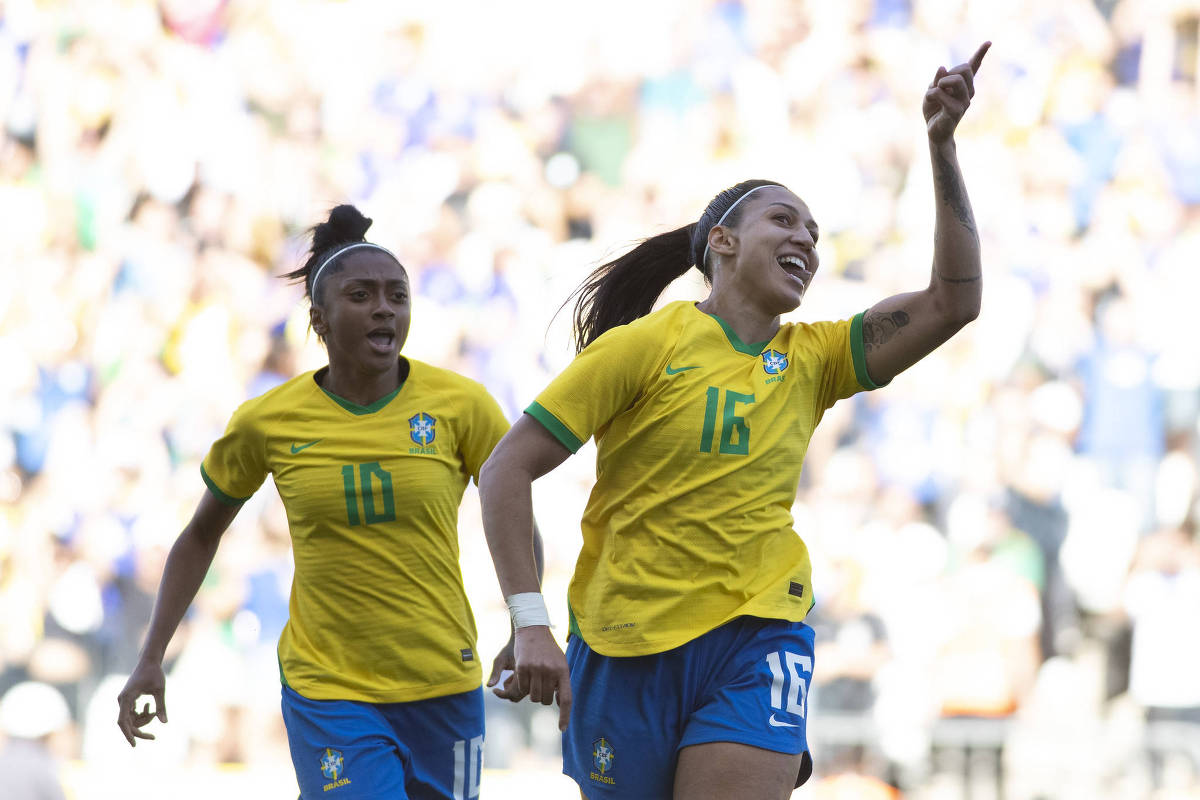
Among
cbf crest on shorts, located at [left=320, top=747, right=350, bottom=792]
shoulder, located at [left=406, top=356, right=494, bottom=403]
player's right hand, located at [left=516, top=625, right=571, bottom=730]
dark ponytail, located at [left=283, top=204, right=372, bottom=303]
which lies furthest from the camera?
dark ponytail, located at [left=283, top=204, right=372, bottom=303]

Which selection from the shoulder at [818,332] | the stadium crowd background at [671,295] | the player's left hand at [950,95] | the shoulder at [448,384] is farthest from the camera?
the stadium crowd background at [671,295]

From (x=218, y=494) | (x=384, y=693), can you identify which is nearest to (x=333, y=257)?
(x=218, y=494)

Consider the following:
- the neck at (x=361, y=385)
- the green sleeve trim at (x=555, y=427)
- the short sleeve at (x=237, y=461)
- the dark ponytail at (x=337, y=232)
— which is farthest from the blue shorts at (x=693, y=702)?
the dark ponytail at (x=337, y=232)

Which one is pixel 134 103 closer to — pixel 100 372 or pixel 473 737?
pixel 100 372

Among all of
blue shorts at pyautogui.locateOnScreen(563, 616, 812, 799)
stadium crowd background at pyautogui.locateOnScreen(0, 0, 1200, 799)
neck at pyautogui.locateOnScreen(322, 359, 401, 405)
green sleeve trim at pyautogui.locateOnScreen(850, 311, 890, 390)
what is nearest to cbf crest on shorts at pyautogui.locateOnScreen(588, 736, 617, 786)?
blue shorts at pyautogui.locateOnScreen(563, 616, 812, 799)

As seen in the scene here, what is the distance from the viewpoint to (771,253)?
3223 mm

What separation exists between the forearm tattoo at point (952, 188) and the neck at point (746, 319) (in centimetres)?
48

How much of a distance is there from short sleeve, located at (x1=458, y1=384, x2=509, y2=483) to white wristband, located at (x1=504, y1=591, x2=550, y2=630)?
37.8 inches

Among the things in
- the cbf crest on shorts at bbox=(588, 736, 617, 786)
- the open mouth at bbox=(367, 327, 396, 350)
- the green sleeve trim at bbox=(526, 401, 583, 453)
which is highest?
the open mouth at bbox=(367, 327, 396, 350)

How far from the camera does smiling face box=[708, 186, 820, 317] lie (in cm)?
321

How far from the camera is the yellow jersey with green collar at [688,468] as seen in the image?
3.05 meters

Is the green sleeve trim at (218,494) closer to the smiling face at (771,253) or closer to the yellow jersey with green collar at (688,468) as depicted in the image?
the yellow jersey with green collar at (688,468)

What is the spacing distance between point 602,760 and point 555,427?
74 centimetres

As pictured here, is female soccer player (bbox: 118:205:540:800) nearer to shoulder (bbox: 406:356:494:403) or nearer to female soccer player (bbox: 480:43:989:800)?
shoulder (bbox: 406:356:494:403)
